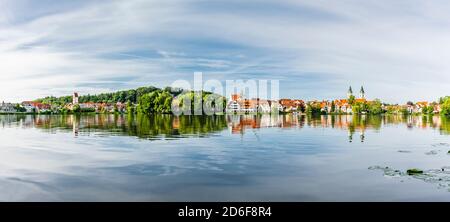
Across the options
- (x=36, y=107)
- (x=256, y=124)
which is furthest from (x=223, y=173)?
(x=36, y=107)

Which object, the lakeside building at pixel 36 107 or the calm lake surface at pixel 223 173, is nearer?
the calm lake surface at pixel 223 173

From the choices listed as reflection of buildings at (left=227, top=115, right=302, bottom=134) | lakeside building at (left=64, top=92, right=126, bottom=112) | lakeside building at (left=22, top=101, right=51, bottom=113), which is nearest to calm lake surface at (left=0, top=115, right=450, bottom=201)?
reflection of buildings at (left=227, top=115, right=302, bottom=134)

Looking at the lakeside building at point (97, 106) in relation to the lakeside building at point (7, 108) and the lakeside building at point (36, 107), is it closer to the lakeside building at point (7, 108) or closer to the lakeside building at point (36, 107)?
the lakeside building at point (36, 107)

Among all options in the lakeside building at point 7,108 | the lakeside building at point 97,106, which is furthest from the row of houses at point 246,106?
the lakeside building at point 7,108

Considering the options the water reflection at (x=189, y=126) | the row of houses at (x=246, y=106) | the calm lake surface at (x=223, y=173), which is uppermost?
the row of houses at (x=246, y=106)

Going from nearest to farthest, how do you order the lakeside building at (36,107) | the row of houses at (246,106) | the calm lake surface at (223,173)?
the calm lake surface at (223,173) → the row of houses at (246,106) → the lakeside building at (36,107)

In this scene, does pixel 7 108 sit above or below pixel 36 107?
below

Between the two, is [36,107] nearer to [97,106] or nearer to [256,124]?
[97,106]

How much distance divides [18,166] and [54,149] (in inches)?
182

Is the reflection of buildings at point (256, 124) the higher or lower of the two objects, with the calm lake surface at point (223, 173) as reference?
higher

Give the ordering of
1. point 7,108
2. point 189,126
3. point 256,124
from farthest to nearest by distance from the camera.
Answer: point 7,108
point 256,124
point 189,126

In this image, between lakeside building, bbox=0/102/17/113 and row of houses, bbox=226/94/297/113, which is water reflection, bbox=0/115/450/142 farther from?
lakeside building, bbox=0/102/17/113
